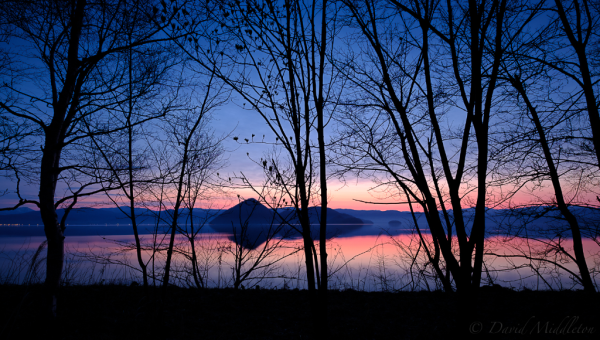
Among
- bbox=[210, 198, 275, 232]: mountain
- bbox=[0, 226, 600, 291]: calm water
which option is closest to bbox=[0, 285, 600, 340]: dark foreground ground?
bbox=[0, 226, 600, 291]: calm water

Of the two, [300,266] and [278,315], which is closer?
[278,315]

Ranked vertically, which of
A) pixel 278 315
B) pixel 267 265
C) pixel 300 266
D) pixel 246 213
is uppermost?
pixel 246 213

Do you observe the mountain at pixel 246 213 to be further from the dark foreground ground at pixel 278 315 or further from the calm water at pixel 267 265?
the dark foreground ground at pixel 278 315

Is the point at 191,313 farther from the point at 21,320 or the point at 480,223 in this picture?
the point at 480,223

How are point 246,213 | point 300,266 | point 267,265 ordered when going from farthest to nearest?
point 300,266 → point 246,213 → point 267,265

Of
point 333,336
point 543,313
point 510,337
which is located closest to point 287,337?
point 333,336

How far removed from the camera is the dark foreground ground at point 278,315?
159 inches

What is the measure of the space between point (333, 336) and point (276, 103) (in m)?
3.34

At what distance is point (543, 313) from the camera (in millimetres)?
4789

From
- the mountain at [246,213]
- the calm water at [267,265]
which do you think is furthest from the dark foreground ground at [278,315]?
the mountain at [246,213]

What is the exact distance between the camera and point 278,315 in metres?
5.13

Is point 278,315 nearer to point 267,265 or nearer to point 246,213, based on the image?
point 267,265

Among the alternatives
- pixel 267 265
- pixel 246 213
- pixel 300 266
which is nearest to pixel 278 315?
pixel 267 265

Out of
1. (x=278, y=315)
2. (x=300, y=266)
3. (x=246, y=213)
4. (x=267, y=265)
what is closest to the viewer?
(x=278, y=315)
